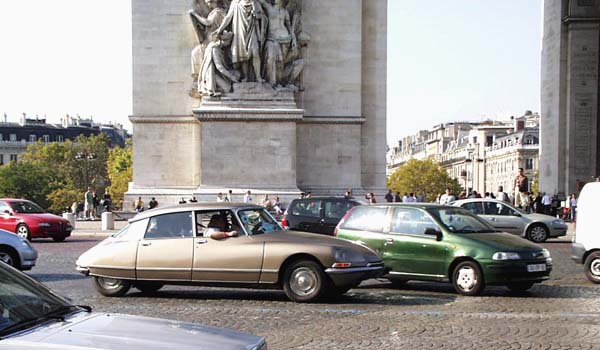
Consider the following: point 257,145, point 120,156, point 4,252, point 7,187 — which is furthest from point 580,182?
point 7,187

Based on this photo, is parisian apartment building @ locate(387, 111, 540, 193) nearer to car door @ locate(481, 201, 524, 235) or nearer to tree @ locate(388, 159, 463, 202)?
tree @ locate(388, 159, 463, 202)

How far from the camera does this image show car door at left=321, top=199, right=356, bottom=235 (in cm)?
2156

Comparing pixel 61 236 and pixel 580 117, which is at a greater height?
pixel 580 117

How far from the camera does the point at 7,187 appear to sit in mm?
97625

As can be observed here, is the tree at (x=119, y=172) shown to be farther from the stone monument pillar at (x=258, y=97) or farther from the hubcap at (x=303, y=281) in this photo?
the hubcap at (x=303, y=281)

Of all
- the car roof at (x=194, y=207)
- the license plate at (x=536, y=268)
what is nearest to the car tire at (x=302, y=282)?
the car roof at (x=194, y=207)

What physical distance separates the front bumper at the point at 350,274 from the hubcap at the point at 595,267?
15.8 ft


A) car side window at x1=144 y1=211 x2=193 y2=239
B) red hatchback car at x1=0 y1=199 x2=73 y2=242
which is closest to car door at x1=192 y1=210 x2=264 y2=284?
car side window at x1=144 y1=211 x2=193 y2=239

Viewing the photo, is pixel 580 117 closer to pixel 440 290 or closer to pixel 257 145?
pixel 257 145

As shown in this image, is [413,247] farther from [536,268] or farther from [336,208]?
[336,208]

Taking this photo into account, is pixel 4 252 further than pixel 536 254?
Yes

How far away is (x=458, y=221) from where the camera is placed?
14.4 metres

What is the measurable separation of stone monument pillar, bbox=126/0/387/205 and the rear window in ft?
48.2

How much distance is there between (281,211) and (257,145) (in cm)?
300
